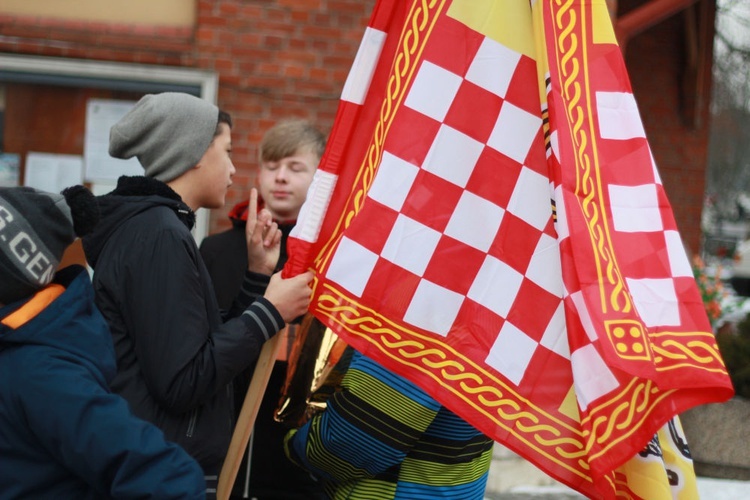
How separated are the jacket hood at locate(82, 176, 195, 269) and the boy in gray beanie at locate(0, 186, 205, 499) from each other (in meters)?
0.46

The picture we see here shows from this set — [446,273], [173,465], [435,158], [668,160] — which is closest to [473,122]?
[435,158]

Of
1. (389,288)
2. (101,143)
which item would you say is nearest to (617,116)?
(389,288)

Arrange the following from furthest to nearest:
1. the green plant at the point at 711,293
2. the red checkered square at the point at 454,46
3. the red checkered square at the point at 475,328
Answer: the green plant at the point at 711,293 → the red checkered square at the point at 454,46 → the red checkered square at the point at 475,328

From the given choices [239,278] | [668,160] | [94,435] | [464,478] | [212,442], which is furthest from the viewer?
[668,160]

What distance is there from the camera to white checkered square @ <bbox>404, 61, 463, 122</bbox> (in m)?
2.50

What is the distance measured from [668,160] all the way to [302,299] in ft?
22.2

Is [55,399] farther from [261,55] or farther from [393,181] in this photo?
[261,55]

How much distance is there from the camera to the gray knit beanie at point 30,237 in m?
1.88

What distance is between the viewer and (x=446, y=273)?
2.45 metres

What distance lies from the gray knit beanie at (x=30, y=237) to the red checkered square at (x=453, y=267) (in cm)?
87

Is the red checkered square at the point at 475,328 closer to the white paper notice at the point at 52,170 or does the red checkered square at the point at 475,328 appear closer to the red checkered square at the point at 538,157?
the red checkered square at the point at 538,157

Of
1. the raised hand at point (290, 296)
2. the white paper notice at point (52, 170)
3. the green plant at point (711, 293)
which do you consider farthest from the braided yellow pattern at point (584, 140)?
the green plant at point (711, 293)

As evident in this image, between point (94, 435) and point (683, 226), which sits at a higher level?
point (94, 435)

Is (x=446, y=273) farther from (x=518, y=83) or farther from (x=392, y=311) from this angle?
(x=518, y=83)
